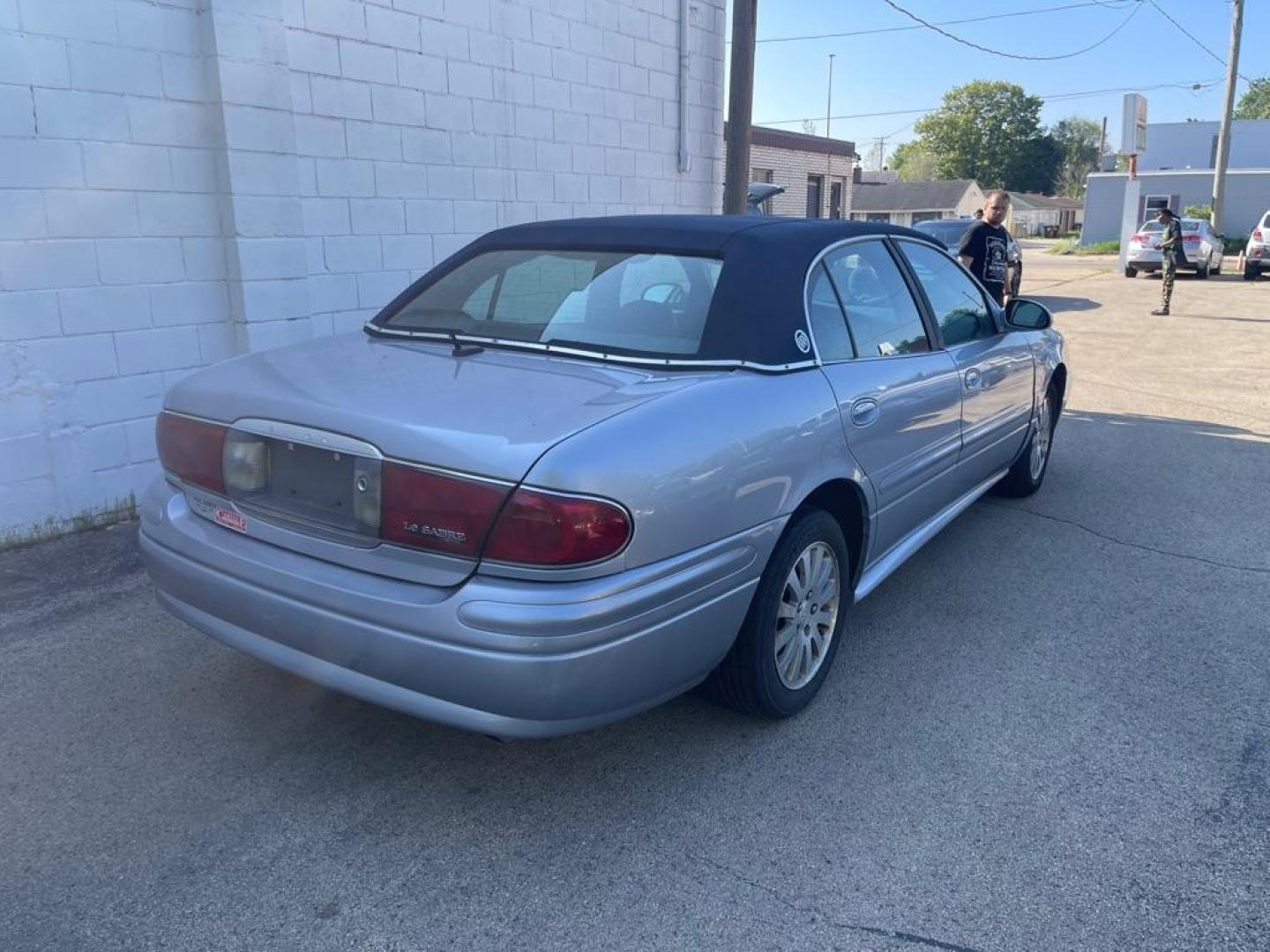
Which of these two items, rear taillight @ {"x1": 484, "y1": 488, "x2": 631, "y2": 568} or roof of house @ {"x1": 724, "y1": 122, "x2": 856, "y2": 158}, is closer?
rear taillight @ {"x1": 484, "y1": 488, "x2": 631, "y2": 568}

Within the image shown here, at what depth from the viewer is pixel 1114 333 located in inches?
583

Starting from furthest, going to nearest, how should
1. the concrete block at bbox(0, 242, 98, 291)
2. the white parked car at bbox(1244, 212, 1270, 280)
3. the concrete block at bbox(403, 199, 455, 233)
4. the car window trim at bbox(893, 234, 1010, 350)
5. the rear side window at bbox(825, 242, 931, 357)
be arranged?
the white parked car at bbox(1244, 212, 1270, 280) → the concrete block at bbox(403, 199, 455, 233) → the concrete block at bbox(0, 242, 98, 291) → the car window trim at bbox(893, 234, 1010, 350) → the rear side window at bbox(825, 242, 931, 357)

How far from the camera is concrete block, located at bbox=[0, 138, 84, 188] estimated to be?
4.79 meters

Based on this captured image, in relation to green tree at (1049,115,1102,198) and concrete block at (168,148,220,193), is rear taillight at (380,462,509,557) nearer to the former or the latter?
concrete block at (168,148,220,193)

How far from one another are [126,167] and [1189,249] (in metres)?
25.8

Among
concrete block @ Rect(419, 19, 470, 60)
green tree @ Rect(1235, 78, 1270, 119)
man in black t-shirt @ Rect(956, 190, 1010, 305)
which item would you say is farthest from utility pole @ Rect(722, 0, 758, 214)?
green tree @ Rect(1235, 78, 1270, 119)

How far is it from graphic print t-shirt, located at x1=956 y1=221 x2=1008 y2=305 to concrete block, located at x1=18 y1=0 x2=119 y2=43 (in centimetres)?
588

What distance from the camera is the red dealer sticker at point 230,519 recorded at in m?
2.98

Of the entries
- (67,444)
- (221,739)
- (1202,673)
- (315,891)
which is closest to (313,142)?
(67,444)

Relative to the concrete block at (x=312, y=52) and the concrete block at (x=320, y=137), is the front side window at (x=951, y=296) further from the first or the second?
the concrete block at (x=312, y=52)

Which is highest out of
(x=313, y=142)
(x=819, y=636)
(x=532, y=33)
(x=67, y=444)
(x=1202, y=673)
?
(x=532, y=33)

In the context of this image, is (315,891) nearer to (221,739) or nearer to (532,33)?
(221,739)

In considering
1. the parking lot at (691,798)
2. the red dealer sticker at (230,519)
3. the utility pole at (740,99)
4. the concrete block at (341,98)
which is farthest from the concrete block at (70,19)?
the utility pole at (740,99)

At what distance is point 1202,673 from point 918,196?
2863 inches
